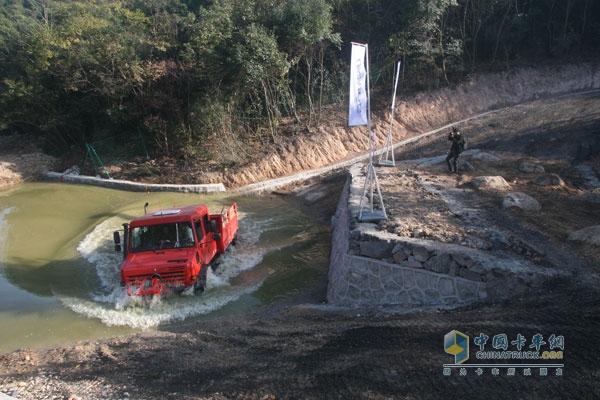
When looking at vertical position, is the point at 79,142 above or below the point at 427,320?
above

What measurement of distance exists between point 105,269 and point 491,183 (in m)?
10.9

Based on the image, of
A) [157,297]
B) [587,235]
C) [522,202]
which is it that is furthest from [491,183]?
[157,297]

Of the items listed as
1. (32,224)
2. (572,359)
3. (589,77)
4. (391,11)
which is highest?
(391,11)

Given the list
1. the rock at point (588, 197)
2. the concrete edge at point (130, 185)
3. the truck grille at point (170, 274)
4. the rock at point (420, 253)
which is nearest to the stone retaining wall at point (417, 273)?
the rock at point (420, 253)

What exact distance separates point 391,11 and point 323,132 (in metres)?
10.2

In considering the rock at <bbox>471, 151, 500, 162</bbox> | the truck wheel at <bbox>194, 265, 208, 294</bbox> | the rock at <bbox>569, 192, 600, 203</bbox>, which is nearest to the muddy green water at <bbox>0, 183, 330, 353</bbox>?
the truck wheel at <bbox>194, 265, 208, 294</bbox>

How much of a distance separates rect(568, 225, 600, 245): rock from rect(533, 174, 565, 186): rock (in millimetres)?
4181

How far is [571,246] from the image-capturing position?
7.61m

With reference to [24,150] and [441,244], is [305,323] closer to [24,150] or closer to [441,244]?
[441,244]

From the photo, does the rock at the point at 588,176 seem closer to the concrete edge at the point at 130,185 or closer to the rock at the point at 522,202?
the rock at the point at 522,202

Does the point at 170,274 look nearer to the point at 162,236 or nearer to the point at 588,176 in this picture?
the point at 162,236

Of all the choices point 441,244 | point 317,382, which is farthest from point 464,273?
point 317,382

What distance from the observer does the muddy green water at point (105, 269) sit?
870 centimetres

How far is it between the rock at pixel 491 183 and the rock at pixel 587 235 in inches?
149
